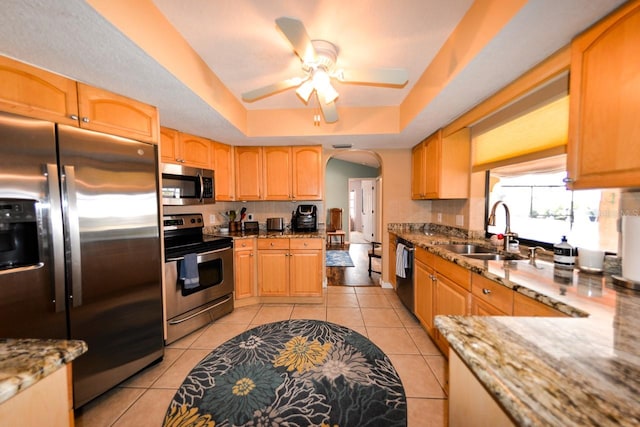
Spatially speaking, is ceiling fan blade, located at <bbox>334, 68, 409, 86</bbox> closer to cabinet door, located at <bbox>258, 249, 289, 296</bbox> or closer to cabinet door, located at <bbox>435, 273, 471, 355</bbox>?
cabinet door, located at <bbox>435, 273, 471, 355</bbox>

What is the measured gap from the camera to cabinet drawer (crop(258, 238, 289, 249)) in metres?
3.08

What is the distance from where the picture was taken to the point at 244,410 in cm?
152

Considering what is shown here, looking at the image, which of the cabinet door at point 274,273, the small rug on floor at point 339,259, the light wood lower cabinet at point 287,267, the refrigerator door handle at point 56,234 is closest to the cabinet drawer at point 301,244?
the light wood lower cabinet at point 287,267

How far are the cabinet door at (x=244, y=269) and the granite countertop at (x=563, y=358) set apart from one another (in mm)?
2577

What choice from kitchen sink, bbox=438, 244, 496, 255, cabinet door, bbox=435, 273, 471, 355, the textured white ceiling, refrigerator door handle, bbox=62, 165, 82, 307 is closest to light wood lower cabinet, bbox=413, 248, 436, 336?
cabinet door, bbox=435, 273, 471, 355

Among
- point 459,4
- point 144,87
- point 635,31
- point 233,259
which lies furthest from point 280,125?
point 635,31

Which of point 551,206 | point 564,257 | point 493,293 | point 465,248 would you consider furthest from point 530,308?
point 465,248

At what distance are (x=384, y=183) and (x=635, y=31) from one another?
8.72 ft

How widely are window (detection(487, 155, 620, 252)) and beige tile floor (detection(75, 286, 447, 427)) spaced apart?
1.34m

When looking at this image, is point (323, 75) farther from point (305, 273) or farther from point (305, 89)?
point (305, 273)

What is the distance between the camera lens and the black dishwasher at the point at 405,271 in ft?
8.59

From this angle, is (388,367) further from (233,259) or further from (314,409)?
(233,259)

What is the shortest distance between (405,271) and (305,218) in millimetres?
1540

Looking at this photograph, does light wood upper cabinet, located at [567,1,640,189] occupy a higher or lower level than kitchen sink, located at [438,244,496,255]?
higher
